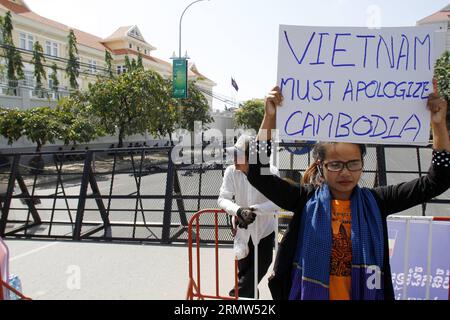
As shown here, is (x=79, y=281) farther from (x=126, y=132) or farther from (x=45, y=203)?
(x=126, y=132)

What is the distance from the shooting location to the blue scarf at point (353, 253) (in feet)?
5.39

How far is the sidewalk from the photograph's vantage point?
3945 mm

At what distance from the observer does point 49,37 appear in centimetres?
3728

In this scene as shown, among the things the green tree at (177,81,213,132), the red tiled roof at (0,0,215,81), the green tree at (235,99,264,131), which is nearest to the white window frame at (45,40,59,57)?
the red tiled roof at (0,0,215,81)

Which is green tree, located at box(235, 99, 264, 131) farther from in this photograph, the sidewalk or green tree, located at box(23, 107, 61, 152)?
the sidewalk

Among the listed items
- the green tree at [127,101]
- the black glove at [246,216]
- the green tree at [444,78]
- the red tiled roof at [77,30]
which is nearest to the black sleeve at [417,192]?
the black glove at [246,216]

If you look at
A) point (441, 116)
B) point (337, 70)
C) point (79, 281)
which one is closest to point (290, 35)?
point (337, 70)

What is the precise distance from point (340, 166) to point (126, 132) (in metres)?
21.3

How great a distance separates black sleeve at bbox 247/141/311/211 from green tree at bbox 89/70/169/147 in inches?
755

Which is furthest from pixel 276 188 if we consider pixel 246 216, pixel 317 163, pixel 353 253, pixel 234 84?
pixel 234 84

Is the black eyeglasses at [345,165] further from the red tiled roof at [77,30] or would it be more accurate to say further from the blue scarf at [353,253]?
the red tiled roof at [77,30]

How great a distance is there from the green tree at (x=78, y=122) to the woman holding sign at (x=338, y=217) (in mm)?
17380

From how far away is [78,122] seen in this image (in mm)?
18422

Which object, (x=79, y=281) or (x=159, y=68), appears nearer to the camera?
(x=79, y=281)
